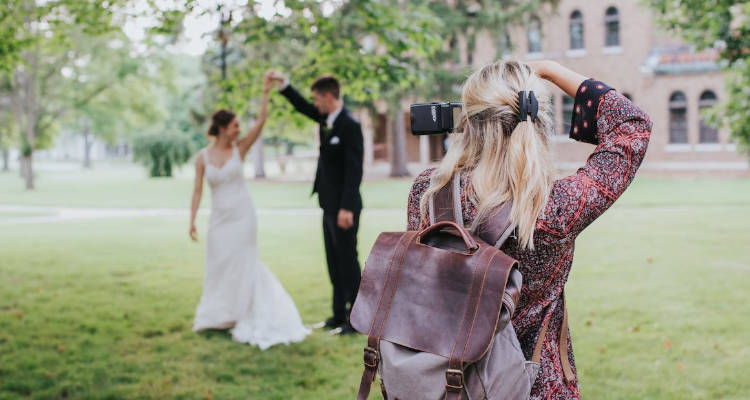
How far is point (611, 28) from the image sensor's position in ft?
113

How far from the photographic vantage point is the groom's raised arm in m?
6.50

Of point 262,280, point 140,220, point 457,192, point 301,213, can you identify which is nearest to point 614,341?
Answer: point 262,280

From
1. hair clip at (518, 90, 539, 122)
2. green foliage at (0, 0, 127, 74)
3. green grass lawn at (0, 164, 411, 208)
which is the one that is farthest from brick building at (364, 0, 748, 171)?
hair clip at (518, 90, 539, 122)

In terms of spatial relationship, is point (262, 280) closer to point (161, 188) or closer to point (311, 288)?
point (311, 288)

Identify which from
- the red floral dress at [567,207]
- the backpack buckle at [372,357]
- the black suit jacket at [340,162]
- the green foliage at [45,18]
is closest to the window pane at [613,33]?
the green foliage at [45,18]

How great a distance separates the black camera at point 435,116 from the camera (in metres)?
2.11

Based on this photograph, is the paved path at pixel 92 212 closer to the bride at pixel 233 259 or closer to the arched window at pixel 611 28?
the bride at pixel 233 259

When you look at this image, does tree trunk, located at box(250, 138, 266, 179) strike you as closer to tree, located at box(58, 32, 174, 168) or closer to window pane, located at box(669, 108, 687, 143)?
tree, located at box(58, 32, 174, 168)

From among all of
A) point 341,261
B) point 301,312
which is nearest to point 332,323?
point 341,261

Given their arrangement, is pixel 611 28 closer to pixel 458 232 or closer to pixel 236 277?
pixel 236 277

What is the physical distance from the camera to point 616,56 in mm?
34094

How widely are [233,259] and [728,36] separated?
7626 millimetres

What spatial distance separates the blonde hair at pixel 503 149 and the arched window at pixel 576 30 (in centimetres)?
3513

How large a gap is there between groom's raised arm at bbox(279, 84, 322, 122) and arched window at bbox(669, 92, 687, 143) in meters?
30.4
